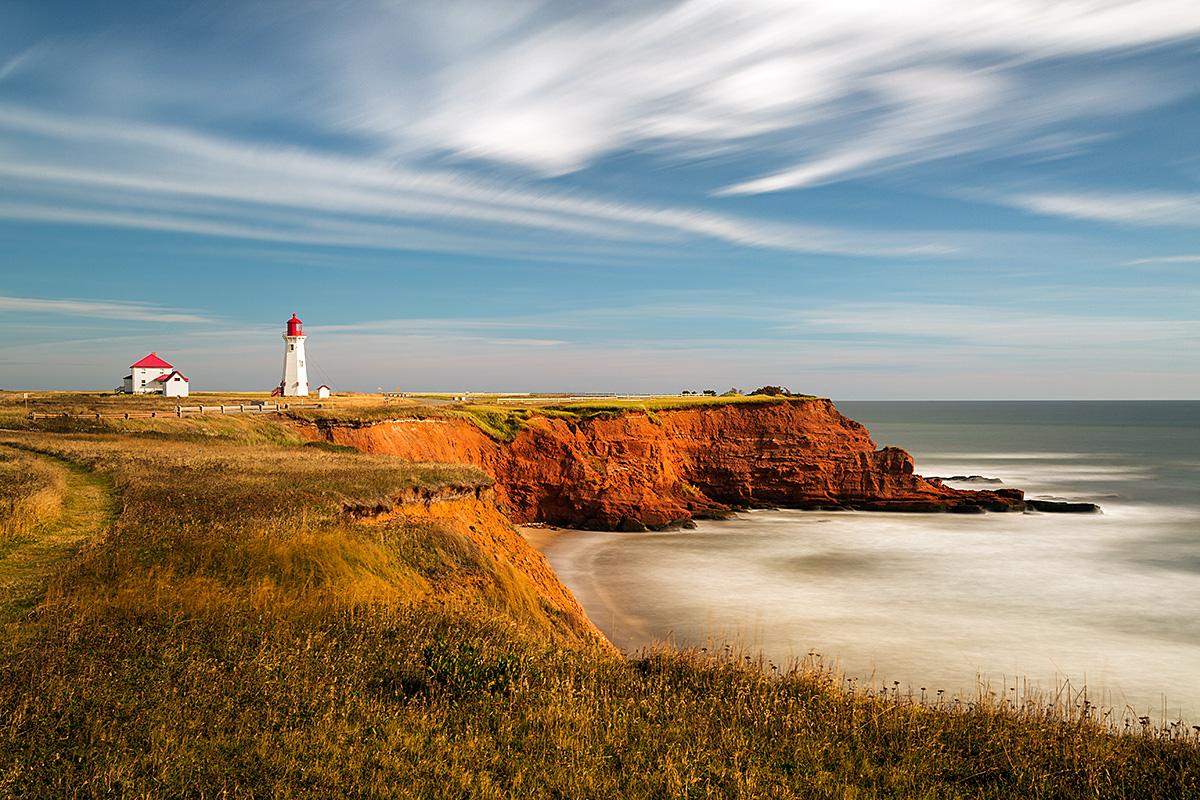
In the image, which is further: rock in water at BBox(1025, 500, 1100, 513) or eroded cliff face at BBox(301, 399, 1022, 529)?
rock in water at BBox(1025, 500, 1100, 513)

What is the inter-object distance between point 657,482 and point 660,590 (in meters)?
21.4

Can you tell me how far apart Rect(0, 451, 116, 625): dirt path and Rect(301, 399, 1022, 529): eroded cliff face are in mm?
21978

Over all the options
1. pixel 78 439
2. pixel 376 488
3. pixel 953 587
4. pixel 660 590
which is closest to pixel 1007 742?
pixel 376 488

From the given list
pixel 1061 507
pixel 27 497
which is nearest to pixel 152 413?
pixel 27 497

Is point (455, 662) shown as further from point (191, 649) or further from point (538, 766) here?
point (191, 649)

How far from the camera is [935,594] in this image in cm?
3069

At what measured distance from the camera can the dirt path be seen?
30.8 ft

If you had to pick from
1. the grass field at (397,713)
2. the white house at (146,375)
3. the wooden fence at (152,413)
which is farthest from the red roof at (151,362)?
the grass field at (397,713)

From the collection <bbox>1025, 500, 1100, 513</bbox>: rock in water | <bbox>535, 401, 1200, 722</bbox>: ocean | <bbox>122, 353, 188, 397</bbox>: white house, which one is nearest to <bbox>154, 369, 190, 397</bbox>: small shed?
<bbox>122, 353, 188, 397</bbox>: white house

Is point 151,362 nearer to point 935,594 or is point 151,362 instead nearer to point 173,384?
point 173,384

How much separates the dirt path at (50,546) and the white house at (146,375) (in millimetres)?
57701

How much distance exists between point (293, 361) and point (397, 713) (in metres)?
69.9

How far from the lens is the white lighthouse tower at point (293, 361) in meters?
71.7

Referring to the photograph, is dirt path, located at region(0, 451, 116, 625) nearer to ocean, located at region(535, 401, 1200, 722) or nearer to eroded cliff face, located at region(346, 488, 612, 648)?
eroded cliff face, located at region(346, 488, 612, 648)
